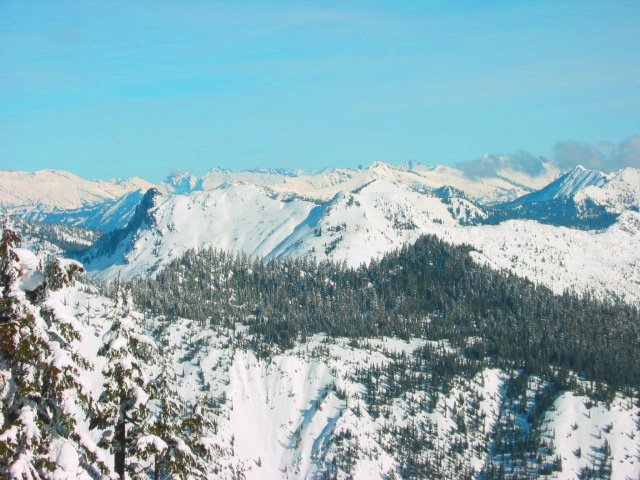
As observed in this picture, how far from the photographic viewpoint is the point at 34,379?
94.4 feet

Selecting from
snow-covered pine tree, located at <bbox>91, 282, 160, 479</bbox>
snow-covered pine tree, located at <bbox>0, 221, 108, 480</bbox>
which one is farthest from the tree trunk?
snow-covered pine tree, located at <bbox>0, 221, 108, 480</bbox>

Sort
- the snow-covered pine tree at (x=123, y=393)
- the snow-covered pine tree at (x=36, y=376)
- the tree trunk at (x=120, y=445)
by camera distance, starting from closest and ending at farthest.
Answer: the snow-covered pine tree at (x=36, y=376)
the snow-covered pine tree at (x=123, y=393)
the tree trunk at (x=120, y=445)

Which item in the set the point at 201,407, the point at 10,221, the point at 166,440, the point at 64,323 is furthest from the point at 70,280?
the point at 201,407

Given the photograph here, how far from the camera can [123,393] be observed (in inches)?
1517

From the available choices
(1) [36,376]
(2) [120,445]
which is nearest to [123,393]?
(2) [120,445]

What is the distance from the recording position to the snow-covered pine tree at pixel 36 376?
89.7ft

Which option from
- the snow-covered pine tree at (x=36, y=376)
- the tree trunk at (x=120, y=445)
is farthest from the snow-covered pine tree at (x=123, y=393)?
the snow-covered pine tree at (x=36, y=376)

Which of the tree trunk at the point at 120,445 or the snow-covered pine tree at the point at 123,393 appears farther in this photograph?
the tree trunk at the point at 120,445

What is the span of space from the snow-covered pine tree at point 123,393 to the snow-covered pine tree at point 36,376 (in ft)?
25.6

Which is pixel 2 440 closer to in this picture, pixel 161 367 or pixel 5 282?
pixel 5 282

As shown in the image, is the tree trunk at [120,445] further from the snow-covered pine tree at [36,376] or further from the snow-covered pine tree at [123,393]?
the snow-covered pine tree at [36,376]

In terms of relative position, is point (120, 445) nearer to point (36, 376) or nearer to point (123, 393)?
point (123, 393)

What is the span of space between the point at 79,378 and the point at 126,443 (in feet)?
36.3

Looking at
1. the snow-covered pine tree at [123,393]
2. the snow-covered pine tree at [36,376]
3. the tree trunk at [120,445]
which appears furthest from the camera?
the tree trunk at [120,445]
